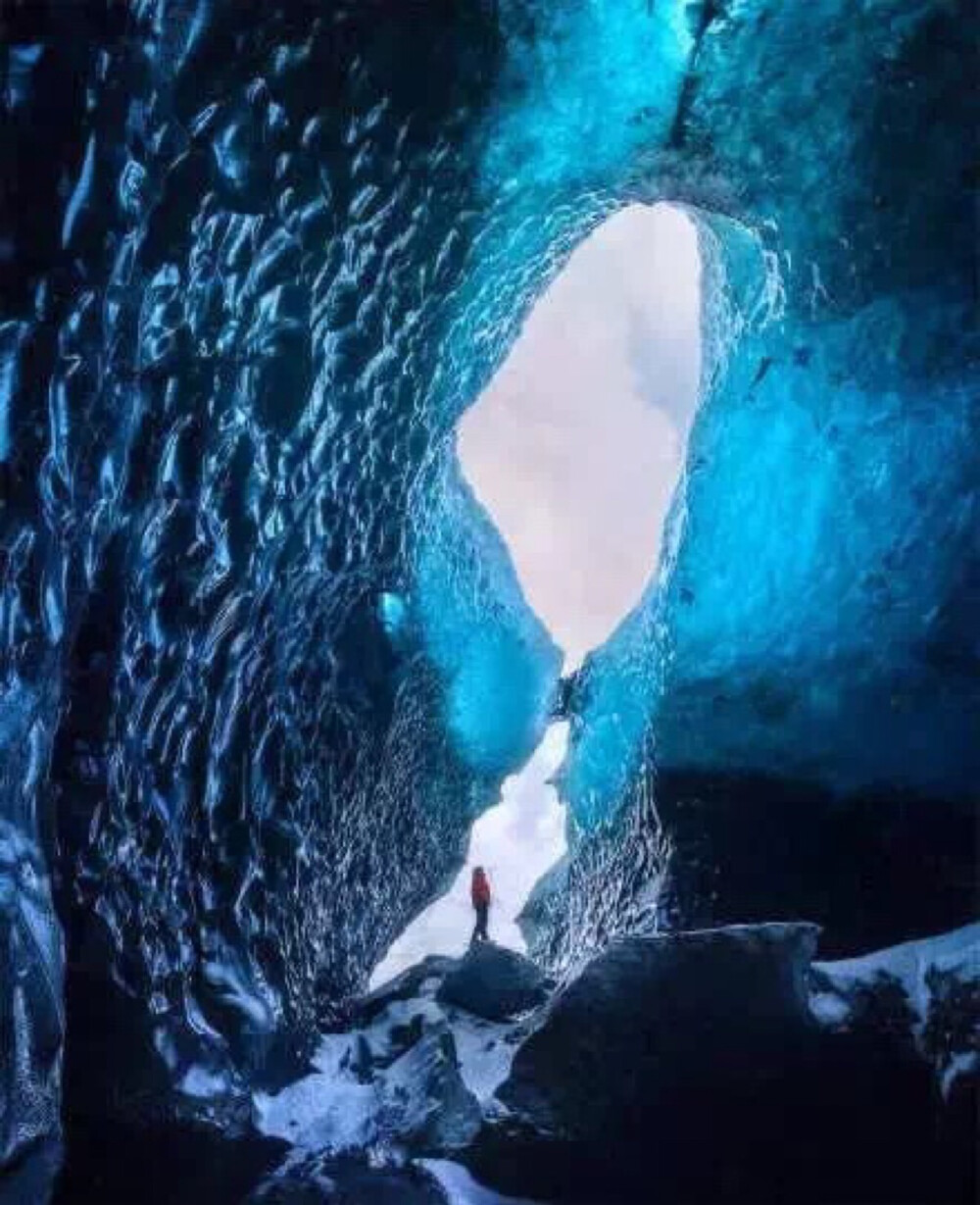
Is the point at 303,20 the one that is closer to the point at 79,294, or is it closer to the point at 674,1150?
the point at 79,294

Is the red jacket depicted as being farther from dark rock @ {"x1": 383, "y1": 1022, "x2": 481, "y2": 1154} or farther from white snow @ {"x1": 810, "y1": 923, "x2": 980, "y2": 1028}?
white snow @ {"x1": 810, "y1": 923, "x2": 980, "y2": 1028}

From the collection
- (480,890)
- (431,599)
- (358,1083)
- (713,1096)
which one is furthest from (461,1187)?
(480,890)

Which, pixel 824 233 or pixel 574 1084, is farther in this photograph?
pixel 824 233

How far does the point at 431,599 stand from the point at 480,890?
188 inches

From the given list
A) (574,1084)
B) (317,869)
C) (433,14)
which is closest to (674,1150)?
(574,1084)

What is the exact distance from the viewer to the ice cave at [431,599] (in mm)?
2143

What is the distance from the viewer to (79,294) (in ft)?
6.44

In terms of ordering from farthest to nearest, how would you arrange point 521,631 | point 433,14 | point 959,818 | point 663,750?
point 521,631, point 663,750, point 959,818, point 433,14

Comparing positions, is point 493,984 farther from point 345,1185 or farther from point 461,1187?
point 345,1185

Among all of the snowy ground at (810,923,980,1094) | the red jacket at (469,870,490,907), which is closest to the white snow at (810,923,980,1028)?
the snowy ground at (810,923,980,1094)

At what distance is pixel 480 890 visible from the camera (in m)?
10.0

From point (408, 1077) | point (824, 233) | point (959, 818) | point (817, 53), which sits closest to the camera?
point (408, 1077)

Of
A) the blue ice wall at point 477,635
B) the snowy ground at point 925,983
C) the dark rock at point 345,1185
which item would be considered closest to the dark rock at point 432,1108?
the dark rock at point 345,1185

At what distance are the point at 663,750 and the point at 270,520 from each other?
3710 millimetres
